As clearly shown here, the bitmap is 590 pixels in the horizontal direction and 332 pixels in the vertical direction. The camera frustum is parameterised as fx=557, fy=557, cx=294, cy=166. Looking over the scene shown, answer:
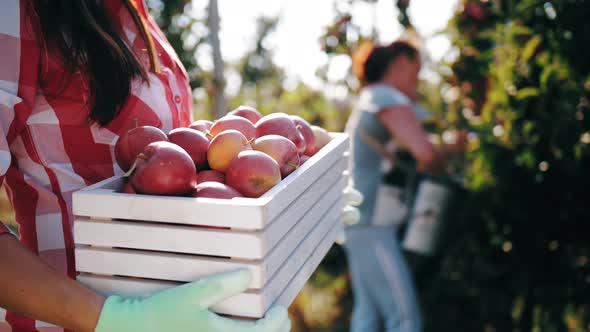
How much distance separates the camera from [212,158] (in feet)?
3.56

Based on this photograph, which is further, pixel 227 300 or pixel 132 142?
pixel 132 142

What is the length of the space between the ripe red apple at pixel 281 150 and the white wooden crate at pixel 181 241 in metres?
0.11

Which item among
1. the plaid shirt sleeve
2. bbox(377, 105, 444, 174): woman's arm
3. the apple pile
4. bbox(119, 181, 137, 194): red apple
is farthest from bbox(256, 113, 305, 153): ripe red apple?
bbox(377, 105, 444, 174): woman's arm

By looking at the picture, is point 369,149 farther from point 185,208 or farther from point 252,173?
point 185,208

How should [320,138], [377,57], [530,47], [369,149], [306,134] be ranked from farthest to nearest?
[377,57] → [369,149] → [530,47] → [320,138] → [306,134]

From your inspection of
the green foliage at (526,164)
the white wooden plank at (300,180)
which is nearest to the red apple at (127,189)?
the white wooden plank at (300,180)

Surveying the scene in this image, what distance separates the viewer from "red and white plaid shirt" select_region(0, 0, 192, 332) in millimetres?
932

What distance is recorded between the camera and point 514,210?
92.3 inches

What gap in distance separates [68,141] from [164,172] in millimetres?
266

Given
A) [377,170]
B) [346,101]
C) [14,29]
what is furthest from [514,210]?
[346,101]

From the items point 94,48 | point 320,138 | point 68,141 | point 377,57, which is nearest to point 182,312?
point 68,141

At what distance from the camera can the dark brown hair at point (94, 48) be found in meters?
0.98

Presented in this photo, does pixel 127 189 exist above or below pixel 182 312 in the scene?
above

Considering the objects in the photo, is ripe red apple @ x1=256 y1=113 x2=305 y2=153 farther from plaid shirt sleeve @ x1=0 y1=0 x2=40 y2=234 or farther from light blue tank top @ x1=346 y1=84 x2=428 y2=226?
light blue tank top @ x1=346 y1=84 x2=428 y2=226
